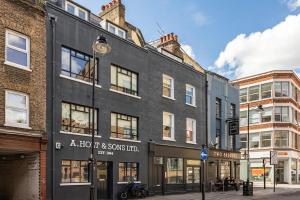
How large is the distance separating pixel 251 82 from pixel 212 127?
24.8m

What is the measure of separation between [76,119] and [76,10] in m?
6.51

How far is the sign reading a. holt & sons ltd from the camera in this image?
69.5 feet

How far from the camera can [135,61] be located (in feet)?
85.8

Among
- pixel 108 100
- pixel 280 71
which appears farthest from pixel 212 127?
pixel 280 71

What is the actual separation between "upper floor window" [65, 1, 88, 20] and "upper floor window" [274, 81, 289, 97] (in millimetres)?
37722

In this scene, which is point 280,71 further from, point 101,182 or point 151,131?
point 101,182

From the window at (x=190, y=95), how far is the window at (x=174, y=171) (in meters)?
5.02

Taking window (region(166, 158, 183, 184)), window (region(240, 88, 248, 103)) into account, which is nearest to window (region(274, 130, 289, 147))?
window (region(240, 88, 248, 103))

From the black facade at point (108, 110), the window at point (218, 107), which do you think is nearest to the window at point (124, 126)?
the black facade at point (108, 110)

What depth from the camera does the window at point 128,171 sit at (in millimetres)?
24312

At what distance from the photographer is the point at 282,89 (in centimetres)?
Result: 5422

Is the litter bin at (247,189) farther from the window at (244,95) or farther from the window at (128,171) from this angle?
the window at (244,95)

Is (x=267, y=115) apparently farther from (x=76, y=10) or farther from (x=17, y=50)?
(x=17, y=50)

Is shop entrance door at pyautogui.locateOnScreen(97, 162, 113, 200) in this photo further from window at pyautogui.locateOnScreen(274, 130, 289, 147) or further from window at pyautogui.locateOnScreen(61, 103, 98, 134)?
window at pyautogui.locateOnScreen(274, 130, 289, 147)
